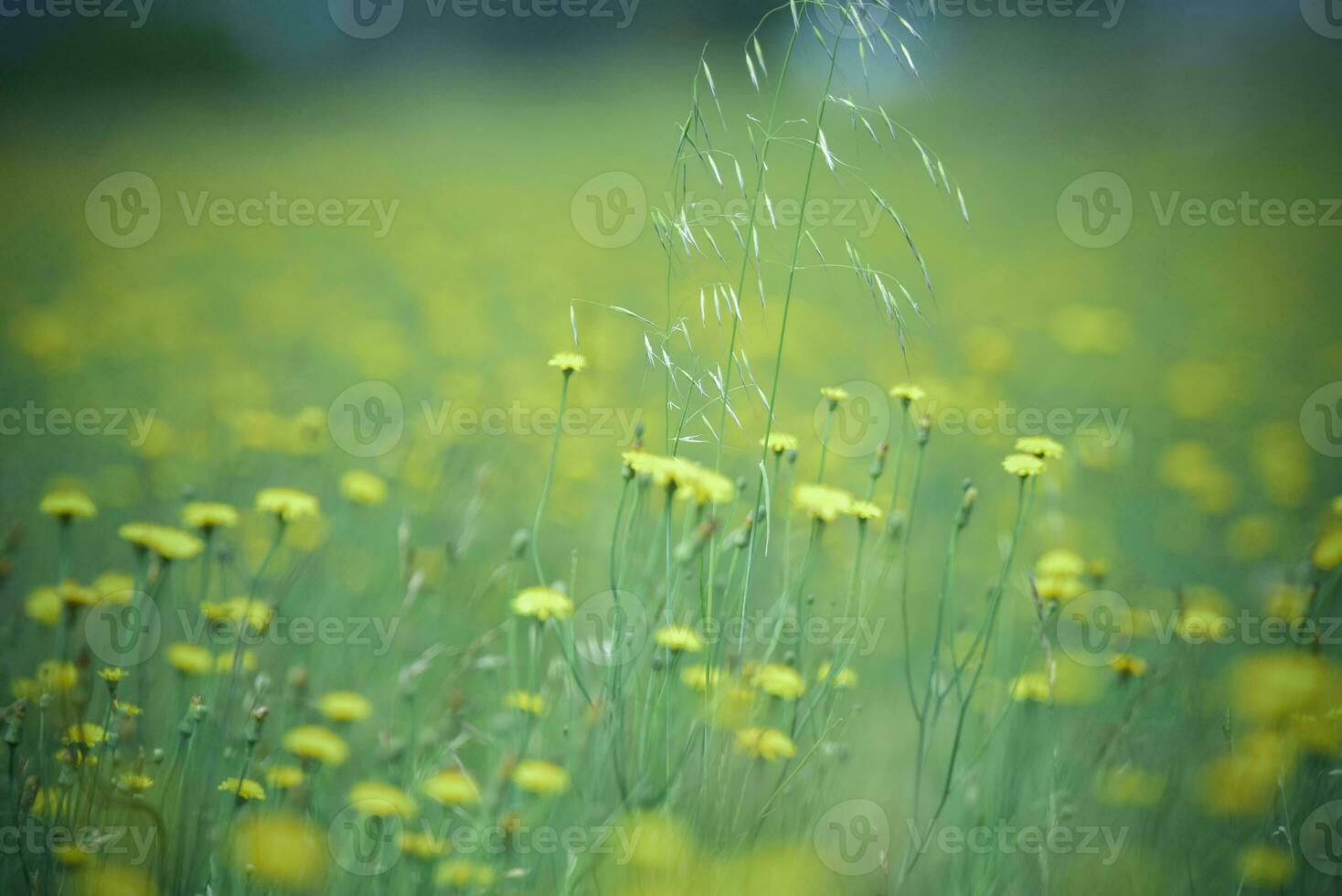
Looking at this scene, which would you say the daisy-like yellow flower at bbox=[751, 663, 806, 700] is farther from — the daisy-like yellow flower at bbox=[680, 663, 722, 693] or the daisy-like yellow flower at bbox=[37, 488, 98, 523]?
the daisy-like yellow flower at bbox=[37, 488, 98, 523]

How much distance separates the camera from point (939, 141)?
632 centimetres

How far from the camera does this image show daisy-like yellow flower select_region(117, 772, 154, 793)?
1.11 m

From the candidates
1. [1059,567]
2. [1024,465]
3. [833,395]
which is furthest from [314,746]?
[1059,567]

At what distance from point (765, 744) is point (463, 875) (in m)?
0.43

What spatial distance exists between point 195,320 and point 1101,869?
3802 mm

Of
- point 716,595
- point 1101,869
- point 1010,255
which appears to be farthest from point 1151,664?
point 1010,255

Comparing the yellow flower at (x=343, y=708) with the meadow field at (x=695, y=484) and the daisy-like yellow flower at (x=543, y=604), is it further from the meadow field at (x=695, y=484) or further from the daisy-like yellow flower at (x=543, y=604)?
the daisy-like yellow flower at (x=543, y=604)

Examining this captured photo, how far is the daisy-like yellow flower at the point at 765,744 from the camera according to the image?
1168mm

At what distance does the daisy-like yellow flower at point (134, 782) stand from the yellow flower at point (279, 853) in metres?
0.14

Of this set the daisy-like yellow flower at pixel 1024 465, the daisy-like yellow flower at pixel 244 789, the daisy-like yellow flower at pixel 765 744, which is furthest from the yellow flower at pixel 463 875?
the daisy-like yellow flower at pixel 1024 465

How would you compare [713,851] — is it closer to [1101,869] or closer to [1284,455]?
[1101,869]

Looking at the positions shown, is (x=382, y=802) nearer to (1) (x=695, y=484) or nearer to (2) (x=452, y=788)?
(2) (x=452, y=788)

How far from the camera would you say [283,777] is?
1.26 meters

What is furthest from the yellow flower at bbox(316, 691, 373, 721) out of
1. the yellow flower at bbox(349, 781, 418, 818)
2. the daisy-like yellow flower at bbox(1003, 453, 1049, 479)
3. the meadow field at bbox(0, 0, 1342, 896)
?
the daisy-like yellow flower at bbox(1003, 453, 1049, 479)
